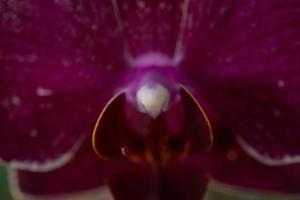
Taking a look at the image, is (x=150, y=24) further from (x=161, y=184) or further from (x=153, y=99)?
(x=161, y=184)

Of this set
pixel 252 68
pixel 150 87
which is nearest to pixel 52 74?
pixel 150 87

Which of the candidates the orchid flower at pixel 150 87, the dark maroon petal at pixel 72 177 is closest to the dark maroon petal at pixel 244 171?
the orchid flower at pixel 150 87

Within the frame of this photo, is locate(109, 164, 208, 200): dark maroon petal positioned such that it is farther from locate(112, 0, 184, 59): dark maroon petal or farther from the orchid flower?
locate(112, 0, 184, 59): dark maroon petal

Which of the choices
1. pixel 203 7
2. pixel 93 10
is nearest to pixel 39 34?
pixel 93 10

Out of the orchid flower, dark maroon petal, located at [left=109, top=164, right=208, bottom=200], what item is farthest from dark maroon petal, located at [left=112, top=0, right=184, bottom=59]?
dark maroon petal, located at [left=109, top=164, right=208, bottom=200]

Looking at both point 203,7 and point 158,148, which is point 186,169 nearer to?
point 158,148
